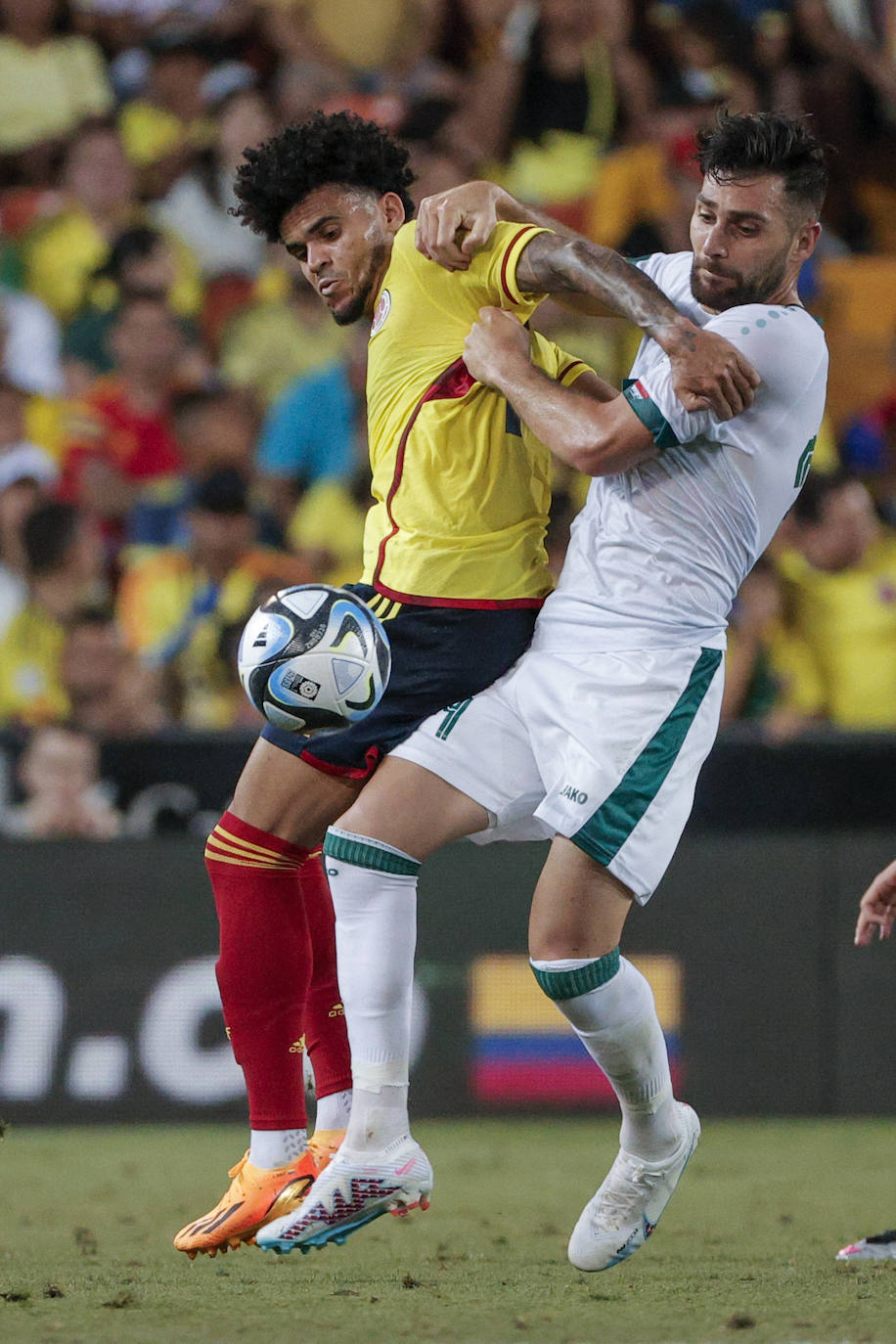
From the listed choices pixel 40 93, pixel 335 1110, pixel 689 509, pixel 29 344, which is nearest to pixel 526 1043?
pixel 335 1110

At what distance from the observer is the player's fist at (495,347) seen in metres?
4.04

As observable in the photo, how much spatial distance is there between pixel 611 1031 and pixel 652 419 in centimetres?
138

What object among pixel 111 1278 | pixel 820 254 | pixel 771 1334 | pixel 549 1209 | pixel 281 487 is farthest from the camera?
pixel 820 254

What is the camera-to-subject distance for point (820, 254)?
1006 centimetres

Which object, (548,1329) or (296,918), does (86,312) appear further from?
(548,1329)

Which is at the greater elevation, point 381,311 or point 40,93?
point 40,93

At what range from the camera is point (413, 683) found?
4.20 metres

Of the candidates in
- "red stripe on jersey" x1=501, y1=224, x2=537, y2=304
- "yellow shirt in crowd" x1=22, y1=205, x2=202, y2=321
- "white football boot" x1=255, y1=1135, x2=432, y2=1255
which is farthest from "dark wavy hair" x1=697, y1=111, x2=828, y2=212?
"yellow shirt in crowd" x1=22, y1=205, x2=202, y2=321

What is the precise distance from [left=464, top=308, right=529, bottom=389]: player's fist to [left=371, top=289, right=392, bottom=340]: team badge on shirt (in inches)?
8.7

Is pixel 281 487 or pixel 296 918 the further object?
pixel 281 487

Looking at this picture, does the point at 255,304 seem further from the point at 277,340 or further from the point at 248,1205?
the point at 248,1205

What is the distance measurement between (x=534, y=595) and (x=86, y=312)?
19.8ft

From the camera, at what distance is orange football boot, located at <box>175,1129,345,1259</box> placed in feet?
14.0

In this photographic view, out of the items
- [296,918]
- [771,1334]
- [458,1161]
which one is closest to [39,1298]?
[296,918]
